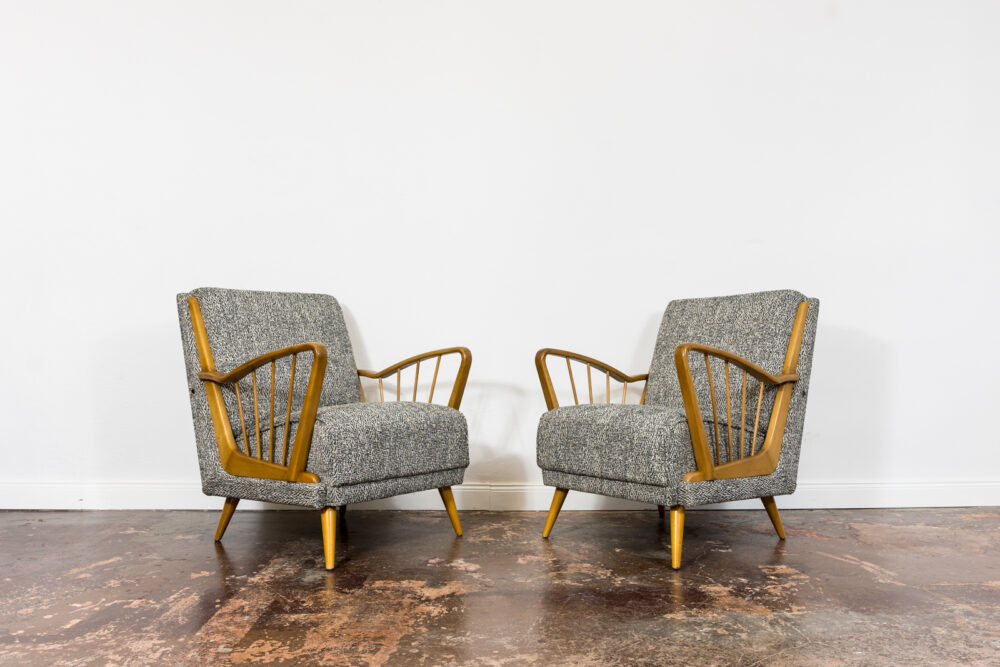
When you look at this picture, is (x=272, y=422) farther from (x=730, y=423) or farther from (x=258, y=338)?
(x=730, y=423)

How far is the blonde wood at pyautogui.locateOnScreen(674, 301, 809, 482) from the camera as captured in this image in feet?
7.51

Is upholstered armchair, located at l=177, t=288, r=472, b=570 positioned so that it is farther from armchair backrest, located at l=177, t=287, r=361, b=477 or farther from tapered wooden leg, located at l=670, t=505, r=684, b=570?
tapered wooden leg, located at l=670, t=505, r=684, b=570

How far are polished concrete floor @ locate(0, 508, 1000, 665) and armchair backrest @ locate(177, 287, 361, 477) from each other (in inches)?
18.7

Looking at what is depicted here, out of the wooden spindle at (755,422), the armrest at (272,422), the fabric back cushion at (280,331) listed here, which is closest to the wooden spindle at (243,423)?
the armrest at (272,422)

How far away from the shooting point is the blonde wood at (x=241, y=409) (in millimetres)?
2279

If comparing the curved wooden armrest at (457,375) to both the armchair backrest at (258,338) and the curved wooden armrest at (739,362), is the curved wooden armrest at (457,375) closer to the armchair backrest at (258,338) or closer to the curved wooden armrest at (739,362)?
the armchair backrest at (258,338)

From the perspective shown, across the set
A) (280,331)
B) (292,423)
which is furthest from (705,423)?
(280,331)

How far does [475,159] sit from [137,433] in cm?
192

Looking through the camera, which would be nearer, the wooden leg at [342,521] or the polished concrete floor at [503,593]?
the polished concrete floor at [503,593]

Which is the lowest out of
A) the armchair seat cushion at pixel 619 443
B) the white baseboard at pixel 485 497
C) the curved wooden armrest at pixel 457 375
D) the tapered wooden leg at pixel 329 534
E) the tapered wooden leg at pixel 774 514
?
the white baseboard at pixel 485 497

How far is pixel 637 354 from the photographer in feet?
11.0

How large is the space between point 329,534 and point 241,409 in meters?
0.51

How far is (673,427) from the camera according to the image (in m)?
2.33

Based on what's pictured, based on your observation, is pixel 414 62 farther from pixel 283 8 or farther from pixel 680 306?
pixel 680 306
